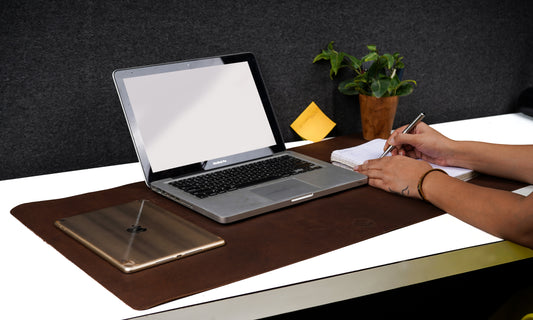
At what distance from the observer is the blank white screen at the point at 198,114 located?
875 mm

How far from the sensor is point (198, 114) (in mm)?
930

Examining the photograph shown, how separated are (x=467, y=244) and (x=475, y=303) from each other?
0.65m

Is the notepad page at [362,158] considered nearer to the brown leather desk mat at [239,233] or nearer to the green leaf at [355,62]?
the brown leather desk mat at [239,233]

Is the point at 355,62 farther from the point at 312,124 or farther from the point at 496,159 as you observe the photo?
the point at 496,159

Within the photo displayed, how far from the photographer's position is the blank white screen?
0.87m

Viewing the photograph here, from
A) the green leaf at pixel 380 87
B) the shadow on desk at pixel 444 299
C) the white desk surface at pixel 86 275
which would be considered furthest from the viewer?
the shadow on desk at pixel 444 299

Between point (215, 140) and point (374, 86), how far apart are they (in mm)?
351

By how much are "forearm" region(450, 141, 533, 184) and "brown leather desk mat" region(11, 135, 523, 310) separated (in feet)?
0.06

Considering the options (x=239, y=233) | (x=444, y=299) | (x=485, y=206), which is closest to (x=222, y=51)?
(x=239, y=233)

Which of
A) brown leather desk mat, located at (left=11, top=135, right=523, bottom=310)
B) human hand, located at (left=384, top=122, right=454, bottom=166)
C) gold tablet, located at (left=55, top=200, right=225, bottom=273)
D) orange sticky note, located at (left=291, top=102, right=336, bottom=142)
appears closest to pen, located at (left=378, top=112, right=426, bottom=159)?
human hand, located at (left=384, top=122, right=454, bottom=166)

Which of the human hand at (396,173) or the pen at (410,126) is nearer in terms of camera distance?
the human hand at (396,173)

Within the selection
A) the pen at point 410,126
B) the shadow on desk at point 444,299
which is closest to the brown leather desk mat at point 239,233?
the pen at point 410,126

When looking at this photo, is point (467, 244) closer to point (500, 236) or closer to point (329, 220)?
point (500, 236)

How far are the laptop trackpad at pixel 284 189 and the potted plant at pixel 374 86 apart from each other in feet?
1.07
